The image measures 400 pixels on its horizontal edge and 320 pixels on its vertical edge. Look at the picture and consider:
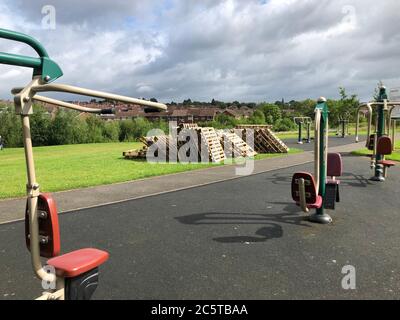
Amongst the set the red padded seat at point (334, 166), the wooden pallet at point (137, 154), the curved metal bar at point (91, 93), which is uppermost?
the curved metal bar at point (91, 93)

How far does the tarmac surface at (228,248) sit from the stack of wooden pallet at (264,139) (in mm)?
10253

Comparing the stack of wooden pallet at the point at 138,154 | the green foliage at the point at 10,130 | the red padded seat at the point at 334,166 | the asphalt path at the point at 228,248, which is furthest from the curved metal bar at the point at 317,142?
the green foliage at the point at 10,130

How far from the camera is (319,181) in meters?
5.23

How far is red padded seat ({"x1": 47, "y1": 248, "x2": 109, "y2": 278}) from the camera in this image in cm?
226

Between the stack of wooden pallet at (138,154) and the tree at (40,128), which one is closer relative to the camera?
the stack of wooden pallet at (138,154)

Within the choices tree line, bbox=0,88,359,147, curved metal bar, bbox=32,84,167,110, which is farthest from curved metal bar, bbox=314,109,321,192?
tree line, bbox=0,88,359,147

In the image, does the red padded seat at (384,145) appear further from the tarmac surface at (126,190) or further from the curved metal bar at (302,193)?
the curved metal bar at (302,193)

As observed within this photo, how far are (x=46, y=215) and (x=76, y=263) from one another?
40cm

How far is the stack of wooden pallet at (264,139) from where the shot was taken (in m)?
17.7

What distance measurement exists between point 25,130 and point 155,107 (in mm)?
821

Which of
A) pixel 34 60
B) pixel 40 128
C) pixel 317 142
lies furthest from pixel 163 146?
pixel 40 128

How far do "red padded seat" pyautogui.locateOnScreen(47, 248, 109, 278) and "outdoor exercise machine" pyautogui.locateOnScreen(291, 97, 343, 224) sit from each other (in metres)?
2.89

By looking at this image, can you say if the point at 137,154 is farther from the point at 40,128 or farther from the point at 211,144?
the point at 40,128

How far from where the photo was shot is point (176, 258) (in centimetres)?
Answer: 413
